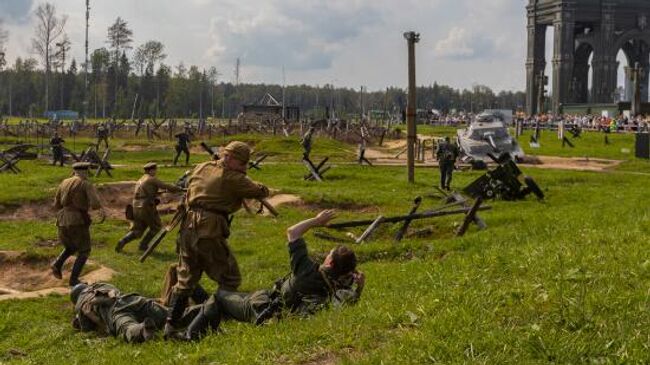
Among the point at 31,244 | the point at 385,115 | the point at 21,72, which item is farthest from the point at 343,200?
the point at 21,72

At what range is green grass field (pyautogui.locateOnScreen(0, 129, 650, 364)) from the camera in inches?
213

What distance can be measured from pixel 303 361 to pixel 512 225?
8516 millimetres

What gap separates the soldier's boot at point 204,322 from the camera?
7.47 m

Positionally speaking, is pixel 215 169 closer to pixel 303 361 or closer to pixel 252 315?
pixel 252 315

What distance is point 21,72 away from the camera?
465 ft

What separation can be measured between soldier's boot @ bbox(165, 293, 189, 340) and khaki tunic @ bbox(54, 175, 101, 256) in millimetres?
4318

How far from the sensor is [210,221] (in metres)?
7.82

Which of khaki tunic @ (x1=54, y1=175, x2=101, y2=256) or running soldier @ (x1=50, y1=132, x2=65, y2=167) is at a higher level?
running soldier @ (x1=50, y1=132, x2=65, y2=167)

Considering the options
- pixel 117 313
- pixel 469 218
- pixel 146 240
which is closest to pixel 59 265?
pixel 146 240

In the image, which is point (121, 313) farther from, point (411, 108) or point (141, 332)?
point (411, 108)

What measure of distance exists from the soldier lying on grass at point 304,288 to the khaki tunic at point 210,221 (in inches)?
23.3

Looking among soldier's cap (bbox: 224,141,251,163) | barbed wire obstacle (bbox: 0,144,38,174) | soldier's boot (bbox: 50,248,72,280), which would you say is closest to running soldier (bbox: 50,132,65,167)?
barbed wire obstacle (bbox: 0,144,38,174)

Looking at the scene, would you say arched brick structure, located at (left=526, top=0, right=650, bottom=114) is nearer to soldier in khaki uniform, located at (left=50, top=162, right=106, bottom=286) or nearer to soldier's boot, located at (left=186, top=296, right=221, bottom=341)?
soldier in khaki uniform, located at (left=50, top=162, right=106, bottom=286)

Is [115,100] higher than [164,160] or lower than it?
higher
